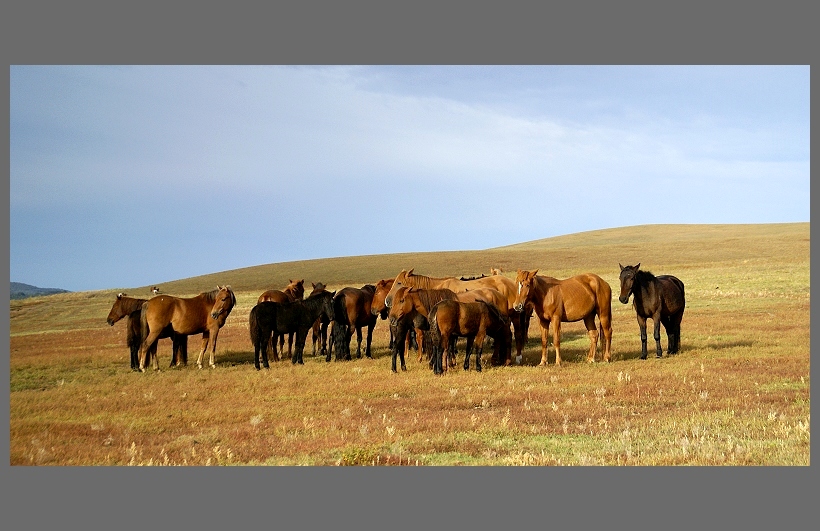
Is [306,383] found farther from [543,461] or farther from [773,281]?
[773,281]

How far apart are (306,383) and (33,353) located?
6343mm

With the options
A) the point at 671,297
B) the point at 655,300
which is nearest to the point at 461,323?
the point at 655,300

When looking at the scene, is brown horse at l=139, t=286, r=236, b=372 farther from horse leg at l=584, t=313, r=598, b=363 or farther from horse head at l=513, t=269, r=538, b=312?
horse leg at l=584, t=313, r=598, b=363

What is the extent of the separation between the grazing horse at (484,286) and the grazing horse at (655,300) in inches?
103

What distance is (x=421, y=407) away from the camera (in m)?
10.8

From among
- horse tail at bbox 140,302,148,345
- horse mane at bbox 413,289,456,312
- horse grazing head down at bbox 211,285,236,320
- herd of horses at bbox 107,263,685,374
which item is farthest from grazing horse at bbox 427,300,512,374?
horse tail at bbox 140,302,148,345

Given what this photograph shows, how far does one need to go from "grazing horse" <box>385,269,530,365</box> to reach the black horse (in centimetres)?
204

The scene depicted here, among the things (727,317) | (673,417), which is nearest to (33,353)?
(673,417)

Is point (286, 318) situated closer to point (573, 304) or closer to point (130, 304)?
point (130, 304)

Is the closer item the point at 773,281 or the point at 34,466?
the point at 34,466

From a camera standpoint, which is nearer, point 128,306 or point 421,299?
point 421,299

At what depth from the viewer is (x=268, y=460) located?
777 cm

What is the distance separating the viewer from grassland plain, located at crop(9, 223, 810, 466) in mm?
7859

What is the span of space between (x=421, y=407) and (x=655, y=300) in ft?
27.2
